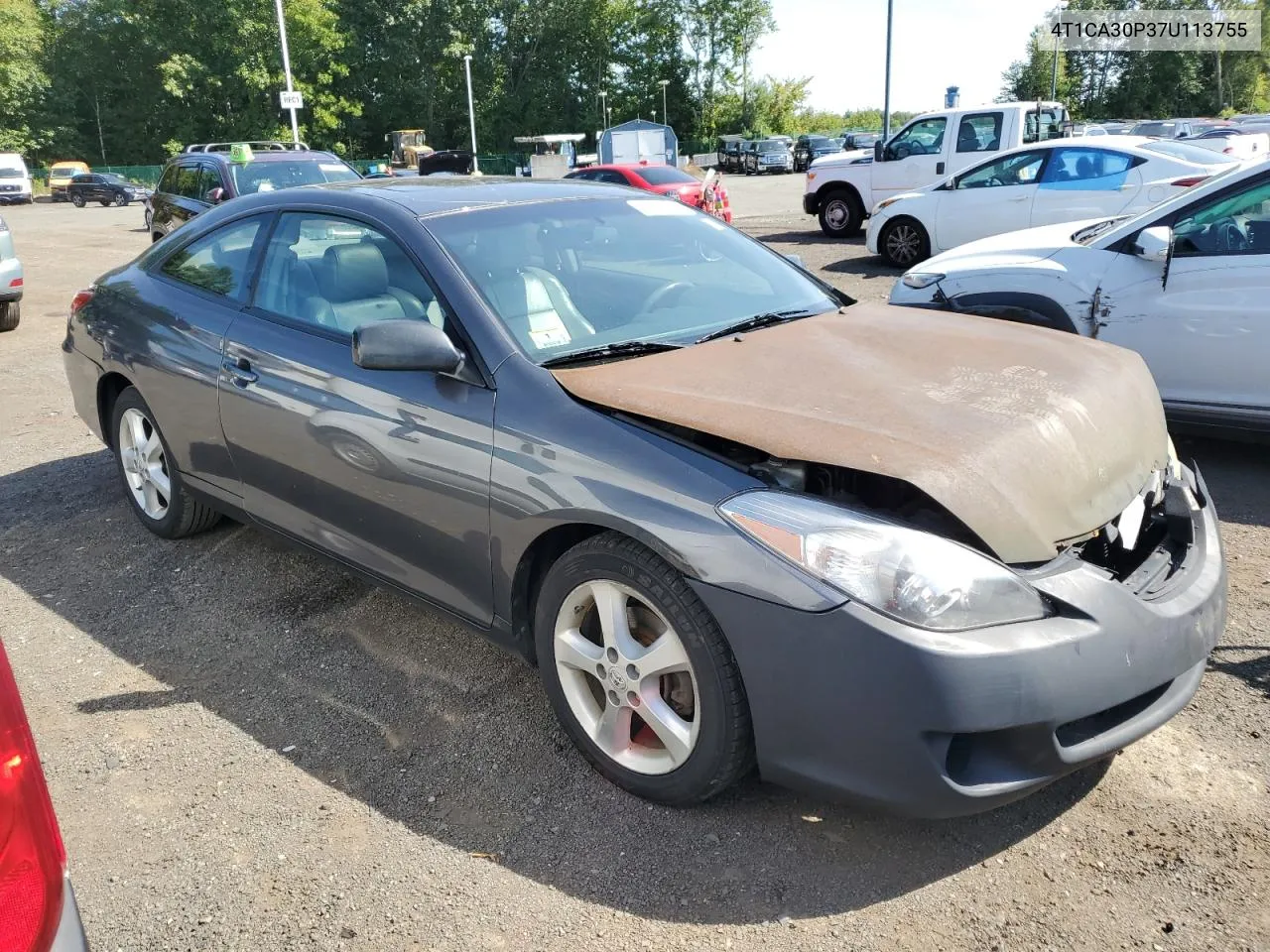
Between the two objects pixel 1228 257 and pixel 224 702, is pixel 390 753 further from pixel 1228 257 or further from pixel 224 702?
pixel 1228 257

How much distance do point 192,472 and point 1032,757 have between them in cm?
337

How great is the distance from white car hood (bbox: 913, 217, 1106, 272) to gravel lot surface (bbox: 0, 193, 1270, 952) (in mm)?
2401

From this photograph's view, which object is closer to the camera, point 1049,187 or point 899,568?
point 899,568

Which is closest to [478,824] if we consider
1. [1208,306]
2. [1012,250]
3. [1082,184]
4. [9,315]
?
[1208,306]

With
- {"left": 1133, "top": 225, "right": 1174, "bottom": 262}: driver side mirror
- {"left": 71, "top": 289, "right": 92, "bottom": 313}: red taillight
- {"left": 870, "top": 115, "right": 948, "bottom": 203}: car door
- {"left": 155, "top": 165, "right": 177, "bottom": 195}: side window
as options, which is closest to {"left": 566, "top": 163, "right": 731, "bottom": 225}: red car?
{"left": 870, "top": 115, "right": 948, "bottom": 203}: car door

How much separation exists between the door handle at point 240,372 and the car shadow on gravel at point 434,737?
Answer: 905 mm

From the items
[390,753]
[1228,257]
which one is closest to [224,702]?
[390,753]

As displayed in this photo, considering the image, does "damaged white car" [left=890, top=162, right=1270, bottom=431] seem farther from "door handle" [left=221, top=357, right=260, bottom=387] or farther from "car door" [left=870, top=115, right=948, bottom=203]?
"car door" [left=870, top=115, right=948, bottom=203]

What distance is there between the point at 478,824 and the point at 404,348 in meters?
1.32

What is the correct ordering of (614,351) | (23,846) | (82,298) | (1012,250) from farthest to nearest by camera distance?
(1012,250) < (82,298) < (614,351) < (23,846)

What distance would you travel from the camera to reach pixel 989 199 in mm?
11703

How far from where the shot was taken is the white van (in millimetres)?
41125

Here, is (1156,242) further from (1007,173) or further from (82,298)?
(1007,173)

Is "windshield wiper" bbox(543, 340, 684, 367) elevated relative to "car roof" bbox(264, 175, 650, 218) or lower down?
lower down
